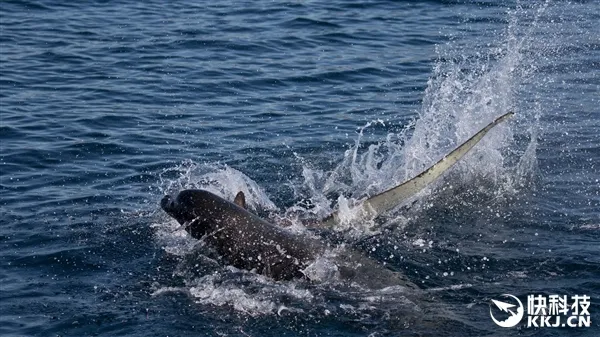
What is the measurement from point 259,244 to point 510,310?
2.49 metres

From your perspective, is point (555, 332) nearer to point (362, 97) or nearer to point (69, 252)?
point (69, 252)

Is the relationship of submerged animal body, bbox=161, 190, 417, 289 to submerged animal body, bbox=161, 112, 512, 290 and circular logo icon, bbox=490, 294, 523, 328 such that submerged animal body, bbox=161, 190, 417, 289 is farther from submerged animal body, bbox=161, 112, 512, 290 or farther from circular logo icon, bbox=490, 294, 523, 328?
circular logo icon, bbox=490, 294, 523, 328

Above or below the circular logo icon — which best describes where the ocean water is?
above

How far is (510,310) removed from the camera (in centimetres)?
1042

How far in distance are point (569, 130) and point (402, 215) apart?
4.50 metres

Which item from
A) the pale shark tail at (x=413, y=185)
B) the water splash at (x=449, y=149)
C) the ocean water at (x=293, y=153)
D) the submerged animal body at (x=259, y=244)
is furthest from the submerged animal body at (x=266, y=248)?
the water splash at (x=449, y=149)

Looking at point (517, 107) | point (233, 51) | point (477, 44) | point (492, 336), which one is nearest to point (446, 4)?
point (477, 44)

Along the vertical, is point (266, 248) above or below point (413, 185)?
below

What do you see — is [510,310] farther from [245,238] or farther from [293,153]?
[293,153]

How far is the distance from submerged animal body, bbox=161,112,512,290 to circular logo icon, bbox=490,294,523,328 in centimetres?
90

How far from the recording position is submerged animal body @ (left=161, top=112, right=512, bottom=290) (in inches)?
431

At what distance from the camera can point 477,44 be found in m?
21.1

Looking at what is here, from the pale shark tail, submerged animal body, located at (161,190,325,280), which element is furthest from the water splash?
submerged animal body, located at (161,190,325,280)

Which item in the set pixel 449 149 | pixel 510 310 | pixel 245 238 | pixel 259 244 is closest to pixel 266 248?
pixel 259 244
